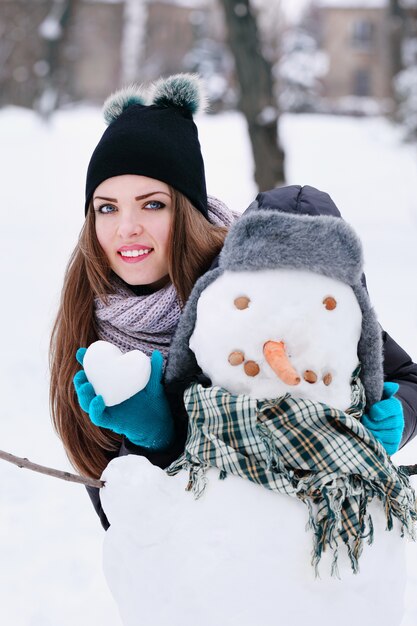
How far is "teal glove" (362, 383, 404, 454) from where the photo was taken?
5.02ft

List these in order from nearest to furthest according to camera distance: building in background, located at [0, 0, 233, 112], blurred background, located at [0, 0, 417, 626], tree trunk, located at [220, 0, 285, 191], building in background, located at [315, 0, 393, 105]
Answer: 1. blurred background, located at [0, 0, 417, 626]
2. tree trunk, located at [220, 0, 285, 191]
3. building in background, located at [0, 0, 233, 112]
4. building in background, located at [315, 0, 393, 105]

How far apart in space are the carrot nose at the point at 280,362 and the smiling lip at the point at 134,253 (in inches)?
21.3

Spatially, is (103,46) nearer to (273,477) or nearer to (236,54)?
(236,54)

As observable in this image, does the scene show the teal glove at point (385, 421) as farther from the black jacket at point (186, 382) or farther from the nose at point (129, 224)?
the nose at point (129, 224)

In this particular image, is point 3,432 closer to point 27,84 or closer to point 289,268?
point 289,268

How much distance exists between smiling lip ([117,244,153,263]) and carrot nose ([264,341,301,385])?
0.54 metres

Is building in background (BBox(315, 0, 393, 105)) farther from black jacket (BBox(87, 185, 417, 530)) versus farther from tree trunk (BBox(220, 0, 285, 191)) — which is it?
black jacket (BBox(87, 185, 417, 530))

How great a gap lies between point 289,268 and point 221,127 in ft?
48.4

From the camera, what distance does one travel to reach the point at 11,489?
11.6 feet

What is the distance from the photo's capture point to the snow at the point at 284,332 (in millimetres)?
1404

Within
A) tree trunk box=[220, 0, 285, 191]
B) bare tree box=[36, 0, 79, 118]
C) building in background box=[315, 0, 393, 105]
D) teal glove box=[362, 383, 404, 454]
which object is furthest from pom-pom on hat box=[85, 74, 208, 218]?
building in background box=[315, 0, 393, 105]

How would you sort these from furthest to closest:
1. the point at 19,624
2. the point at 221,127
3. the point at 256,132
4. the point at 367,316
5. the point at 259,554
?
the point at 221,127, the point at 256,132, the point at 19,624, the point at 367,316, the point at 259,554

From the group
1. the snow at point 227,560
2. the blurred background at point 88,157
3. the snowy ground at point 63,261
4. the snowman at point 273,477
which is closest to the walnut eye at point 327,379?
the snowman at point 273,477

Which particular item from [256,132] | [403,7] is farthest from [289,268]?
[403,7]
